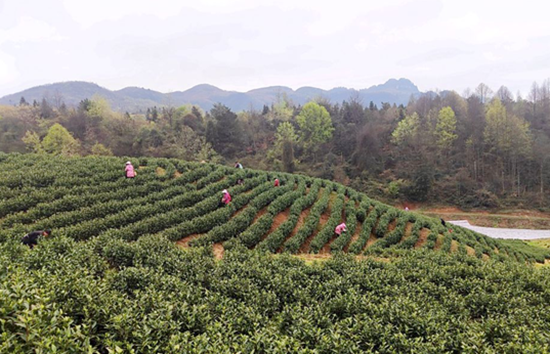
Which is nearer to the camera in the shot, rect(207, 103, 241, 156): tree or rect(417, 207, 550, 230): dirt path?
rect(417, 207, 550, 230): dirt path

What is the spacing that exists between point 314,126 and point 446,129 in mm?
21889

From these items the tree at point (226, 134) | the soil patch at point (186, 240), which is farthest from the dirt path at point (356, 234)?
the tree at point (226, 134)

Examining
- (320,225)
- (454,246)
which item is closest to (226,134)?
(320,225)

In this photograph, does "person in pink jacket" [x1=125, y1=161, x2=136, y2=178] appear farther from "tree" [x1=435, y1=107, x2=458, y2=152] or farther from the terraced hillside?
"tree" [x1=435, y1=107, x2=458, y2=152]

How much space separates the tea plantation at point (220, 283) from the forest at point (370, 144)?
2768cm

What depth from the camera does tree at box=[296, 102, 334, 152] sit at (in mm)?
54125

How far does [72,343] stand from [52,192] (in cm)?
1348

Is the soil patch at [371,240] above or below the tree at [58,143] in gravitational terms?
below

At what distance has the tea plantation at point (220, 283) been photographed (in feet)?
14.8

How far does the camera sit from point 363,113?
63562mm

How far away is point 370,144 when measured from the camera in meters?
49.2

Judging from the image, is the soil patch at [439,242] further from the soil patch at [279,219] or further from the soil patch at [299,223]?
the soil patch at [279,219]

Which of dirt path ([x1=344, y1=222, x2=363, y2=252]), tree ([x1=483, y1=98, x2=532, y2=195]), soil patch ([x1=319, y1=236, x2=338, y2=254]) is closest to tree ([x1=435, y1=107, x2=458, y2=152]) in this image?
tree ([x1=483, y1=98, x2=532, y2=195])

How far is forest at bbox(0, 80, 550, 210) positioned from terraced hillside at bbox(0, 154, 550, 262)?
2282 cm
